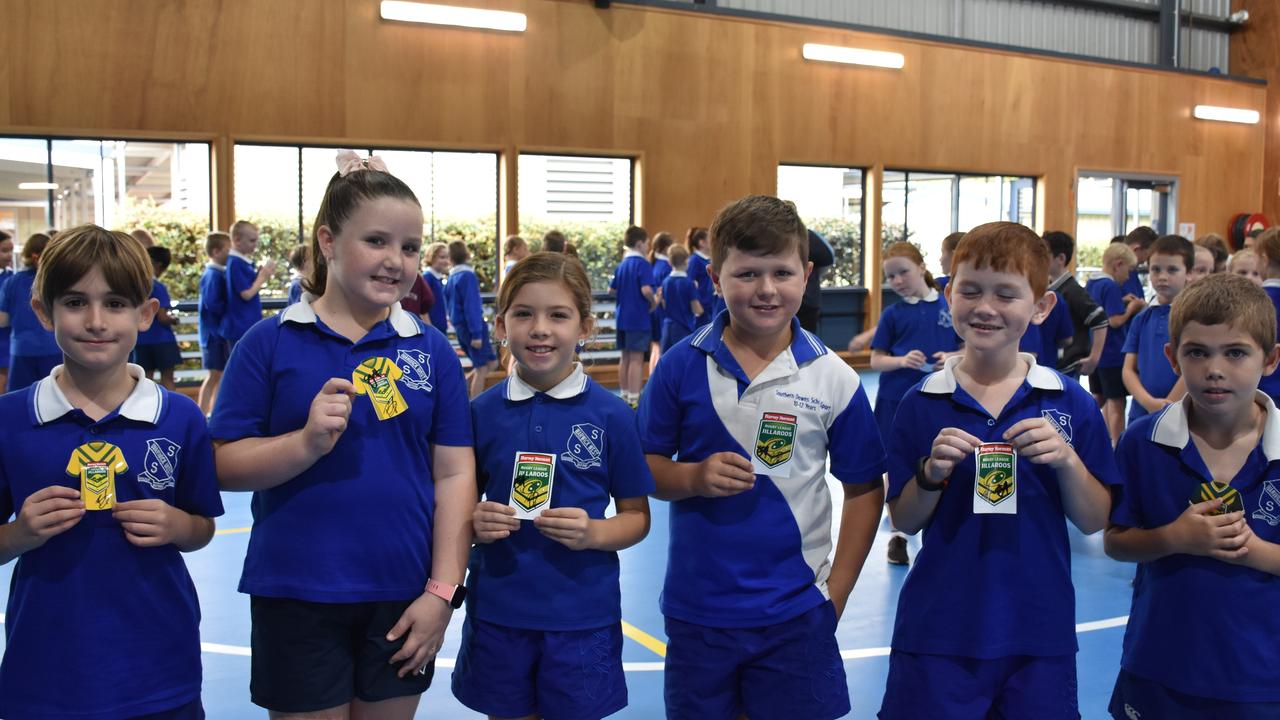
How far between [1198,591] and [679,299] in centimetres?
892

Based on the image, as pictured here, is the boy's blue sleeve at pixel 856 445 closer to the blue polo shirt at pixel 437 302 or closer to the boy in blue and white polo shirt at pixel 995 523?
the boy in blue and white polo shirt at pixel 995 523

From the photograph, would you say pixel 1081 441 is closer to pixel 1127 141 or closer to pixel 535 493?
pixel 535 493

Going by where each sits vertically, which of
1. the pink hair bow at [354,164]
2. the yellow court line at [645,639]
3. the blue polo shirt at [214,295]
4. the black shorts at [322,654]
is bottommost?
the yellow court line at [645,639]

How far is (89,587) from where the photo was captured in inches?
83.4

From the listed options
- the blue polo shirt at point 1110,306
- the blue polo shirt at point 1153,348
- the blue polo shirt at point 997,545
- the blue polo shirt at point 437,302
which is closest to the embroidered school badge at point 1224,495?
the blue polo shirt at point 997,545

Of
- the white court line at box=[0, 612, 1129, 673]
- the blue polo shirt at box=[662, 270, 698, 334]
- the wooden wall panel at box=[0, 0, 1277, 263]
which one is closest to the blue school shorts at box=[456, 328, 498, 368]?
the blue polo shirt at box=[662, 270, 698, 334]

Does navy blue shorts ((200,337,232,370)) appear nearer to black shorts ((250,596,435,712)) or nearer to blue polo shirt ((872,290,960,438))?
blue polo shirt ((872,290,960,438))

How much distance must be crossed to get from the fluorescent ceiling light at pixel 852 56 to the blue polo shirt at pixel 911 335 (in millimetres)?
9867

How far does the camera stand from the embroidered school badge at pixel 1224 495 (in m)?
2.31

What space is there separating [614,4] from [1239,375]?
39.7 feet

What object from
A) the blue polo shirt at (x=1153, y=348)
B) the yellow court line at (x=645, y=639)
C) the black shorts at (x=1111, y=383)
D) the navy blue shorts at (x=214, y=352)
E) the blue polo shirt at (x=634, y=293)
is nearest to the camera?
the yellow court line at (x=645, y=639)

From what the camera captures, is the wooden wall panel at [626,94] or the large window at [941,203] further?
the large window at [941,203]

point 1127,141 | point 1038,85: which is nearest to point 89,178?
point 1038,85

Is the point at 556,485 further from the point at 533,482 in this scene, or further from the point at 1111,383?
the point at 1111,383
